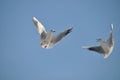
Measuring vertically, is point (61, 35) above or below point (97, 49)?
above

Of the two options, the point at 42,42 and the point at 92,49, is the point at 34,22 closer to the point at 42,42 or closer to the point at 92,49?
the point at 42,42

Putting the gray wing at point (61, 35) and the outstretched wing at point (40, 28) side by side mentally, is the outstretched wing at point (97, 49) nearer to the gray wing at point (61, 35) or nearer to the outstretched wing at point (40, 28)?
the gray wing at point (61, 35)

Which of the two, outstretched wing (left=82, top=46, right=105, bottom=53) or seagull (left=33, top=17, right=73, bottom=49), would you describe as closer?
seagull (left=33, top=17, right=73, bottom=49)

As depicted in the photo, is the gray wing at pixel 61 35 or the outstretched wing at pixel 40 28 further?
the outstretched wing at pixel 40 28

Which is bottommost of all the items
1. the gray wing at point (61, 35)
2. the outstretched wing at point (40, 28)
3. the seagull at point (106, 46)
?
the seagull at point (106, 46)

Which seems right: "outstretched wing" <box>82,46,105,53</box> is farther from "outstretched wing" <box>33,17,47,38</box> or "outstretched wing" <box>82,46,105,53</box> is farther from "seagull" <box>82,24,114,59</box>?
"outstretched wing" <box>33,17,47,38</box>

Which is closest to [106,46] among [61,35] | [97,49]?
[97,49]

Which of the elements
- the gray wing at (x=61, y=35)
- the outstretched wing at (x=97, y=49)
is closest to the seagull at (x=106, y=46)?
the outstretched wing at (x=97, y=49)

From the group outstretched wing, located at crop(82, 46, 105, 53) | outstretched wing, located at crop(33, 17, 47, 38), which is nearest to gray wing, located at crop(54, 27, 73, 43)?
outstretched wing, located at crop(33, 17, 47, 38)

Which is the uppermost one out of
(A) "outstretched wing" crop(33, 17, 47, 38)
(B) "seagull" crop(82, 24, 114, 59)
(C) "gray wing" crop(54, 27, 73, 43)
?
(A) "outstretched wing" crop(33, 17, 47, 38)

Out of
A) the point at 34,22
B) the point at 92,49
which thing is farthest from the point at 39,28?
the point at 92,49

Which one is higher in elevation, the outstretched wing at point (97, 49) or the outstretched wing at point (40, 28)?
the outstretched wing at point (40, 28)

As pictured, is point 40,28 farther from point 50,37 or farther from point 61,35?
point 61,35

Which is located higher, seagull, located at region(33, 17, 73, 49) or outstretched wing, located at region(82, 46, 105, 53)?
seagull, located at region(33, 17, 73, 49)
